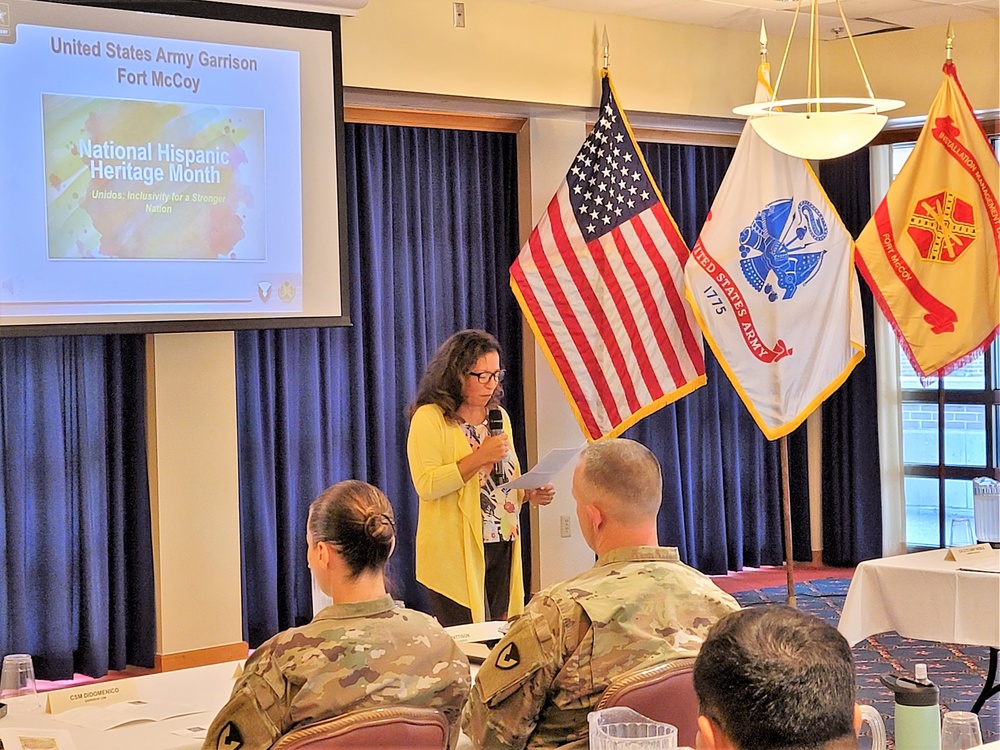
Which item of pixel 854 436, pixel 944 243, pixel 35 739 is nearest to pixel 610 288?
pixel 944 243

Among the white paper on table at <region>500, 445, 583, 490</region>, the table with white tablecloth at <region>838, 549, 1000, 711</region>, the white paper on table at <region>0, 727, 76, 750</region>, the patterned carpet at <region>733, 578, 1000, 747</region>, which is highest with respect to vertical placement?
the white paper on table at <region>500, 445, 583, 490</region>

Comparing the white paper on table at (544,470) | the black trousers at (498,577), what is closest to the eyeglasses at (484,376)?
the white paper on table at (544,470)

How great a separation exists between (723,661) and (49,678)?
4.41 metres

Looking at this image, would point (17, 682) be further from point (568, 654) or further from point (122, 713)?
point (568, 654)

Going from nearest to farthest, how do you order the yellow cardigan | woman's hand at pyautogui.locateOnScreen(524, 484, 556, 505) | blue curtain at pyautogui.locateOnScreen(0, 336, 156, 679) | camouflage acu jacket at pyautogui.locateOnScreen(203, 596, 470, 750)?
camouflage acu jacket at pyautogui.locateOnScreen(203, 596, 470, 750) < the yellow cardigan < woman's hand at pyautogui.locateOnScreen(524, 484, 556, 505) < blue curtain at pyautogui.locateOnScreen(0, 336, 156, 679)

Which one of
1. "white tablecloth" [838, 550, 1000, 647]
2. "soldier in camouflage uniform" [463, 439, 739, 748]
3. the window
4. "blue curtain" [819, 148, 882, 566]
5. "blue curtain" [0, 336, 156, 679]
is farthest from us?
"blue curtain" [819, 148, 882, 566]

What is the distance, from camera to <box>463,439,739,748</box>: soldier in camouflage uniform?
2324 mm

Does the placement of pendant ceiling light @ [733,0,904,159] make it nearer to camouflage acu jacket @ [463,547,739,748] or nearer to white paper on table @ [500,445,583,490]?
white paper on table @ [500,445,583,490]

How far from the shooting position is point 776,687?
1413mm

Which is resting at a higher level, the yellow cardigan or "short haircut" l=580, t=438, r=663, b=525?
"short haircut" l=580, t=438, r=663, b=525

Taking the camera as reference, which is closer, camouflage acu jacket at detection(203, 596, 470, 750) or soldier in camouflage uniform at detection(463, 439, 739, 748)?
camouflage acu jacket at detection(203, 596, 470, 750)

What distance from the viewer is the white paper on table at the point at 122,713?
2547 mm

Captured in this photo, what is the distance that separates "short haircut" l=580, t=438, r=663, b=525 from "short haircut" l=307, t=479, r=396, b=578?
0.46 meters

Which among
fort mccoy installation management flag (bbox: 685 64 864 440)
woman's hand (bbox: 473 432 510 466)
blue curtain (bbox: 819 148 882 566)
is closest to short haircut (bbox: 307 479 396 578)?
woman's hand (bbox: 473 432 510 466)
